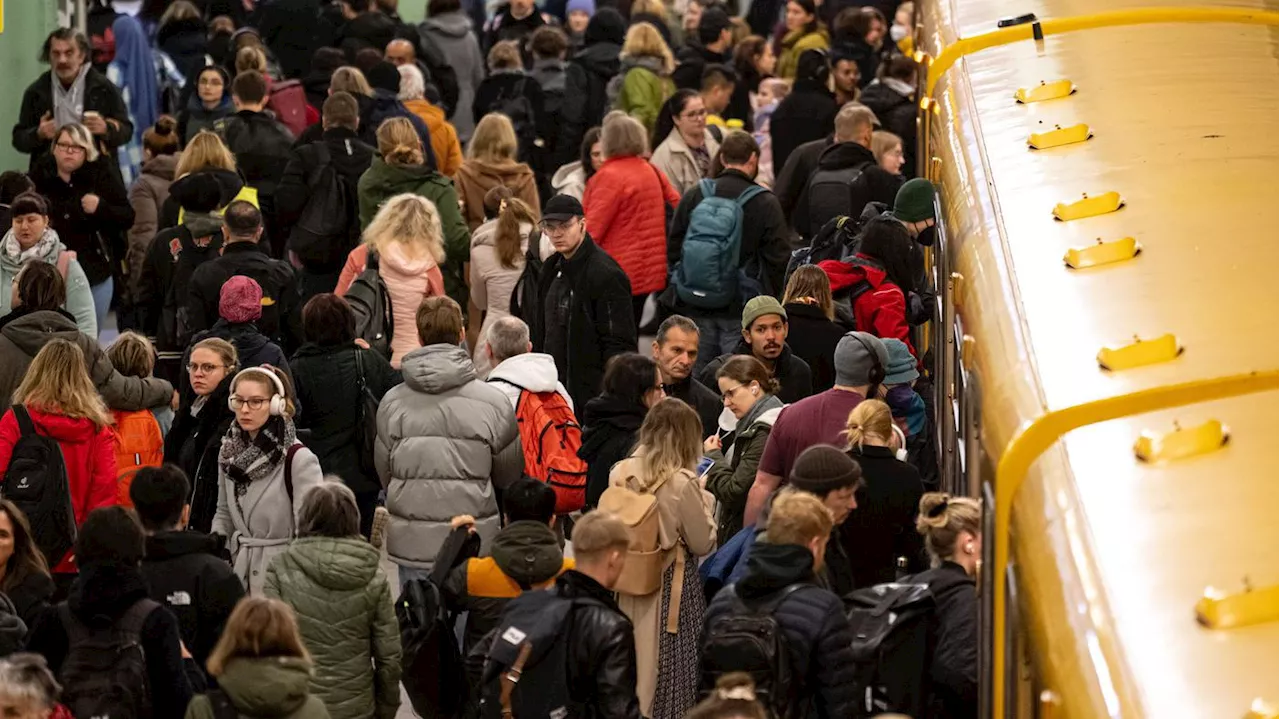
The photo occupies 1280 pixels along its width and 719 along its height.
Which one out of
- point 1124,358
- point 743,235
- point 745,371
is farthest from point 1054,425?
point 743,235

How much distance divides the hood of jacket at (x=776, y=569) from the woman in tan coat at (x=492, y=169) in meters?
6.60

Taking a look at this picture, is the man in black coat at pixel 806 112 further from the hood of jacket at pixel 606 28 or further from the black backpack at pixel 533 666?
the black backpack at pixel 533 666

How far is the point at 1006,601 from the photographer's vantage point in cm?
364

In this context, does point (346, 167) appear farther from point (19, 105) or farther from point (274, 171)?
point (19, 105)

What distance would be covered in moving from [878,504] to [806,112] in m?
7.25

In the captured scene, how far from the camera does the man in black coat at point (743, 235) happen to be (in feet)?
37.9

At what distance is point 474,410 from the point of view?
8578 millimetres

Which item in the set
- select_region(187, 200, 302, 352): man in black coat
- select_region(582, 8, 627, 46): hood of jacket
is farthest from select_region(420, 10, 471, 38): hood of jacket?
select_region(187, 200, 302, 352): man in black coat

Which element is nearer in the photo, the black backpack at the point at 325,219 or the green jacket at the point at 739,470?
the green jacket at the point at 739,470

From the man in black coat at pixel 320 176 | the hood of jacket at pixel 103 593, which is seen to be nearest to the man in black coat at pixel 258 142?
the man in black coat at pixel 320 176

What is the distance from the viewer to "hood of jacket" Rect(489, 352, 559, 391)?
9.04 metres

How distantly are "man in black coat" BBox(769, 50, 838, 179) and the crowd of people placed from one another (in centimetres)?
2

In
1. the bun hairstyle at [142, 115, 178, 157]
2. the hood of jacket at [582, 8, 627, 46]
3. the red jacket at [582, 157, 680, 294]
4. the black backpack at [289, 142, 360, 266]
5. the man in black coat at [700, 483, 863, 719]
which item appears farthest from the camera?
the hood of jacket at [582, 8, 627, 46]

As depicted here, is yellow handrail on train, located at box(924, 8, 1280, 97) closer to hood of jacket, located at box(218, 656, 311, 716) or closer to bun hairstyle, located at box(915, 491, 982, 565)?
bun hairstyle, located at box(915, 491, 982, 565)
